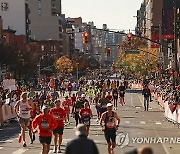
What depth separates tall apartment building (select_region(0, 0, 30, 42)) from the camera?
132000 mm

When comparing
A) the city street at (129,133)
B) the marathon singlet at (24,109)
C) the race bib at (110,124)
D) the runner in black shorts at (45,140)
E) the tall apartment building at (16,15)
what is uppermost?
the tall apartment building at (16,15)

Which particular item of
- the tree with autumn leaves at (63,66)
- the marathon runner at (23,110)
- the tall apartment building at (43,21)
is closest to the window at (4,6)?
the tree with autumn leaves at (63,66)

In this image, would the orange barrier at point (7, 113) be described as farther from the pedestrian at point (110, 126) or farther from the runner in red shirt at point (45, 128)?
the pedestrian at point (110, 126)

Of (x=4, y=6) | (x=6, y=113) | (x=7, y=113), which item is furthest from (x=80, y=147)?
(x=4, y=6)

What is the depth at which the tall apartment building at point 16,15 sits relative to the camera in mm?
132000

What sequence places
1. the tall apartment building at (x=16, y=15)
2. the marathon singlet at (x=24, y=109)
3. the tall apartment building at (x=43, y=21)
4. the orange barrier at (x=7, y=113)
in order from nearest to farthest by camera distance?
the marathon singlet at (x=24, y=109), the orange barrier at (x=7, y=113), the tall apartment building at (x=16, y=15), the tall apartment building at (x=43, y=21)

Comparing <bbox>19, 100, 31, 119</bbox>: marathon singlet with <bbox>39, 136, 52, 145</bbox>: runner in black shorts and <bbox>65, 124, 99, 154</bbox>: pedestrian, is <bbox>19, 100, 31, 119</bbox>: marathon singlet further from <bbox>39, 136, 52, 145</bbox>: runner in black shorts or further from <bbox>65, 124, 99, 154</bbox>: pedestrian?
<bbox>65, 124, 99, 154</bbox>: pedestrian

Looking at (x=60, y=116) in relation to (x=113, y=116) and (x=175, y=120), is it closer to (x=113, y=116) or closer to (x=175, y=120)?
(x=113, y=116)

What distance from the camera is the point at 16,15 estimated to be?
132750mm

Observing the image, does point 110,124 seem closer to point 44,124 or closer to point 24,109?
point 44,124

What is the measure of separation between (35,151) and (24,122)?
4.65 feet

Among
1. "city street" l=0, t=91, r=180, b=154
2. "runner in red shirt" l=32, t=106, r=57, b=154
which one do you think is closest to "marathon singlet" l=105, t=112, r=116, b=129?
"runner in red shirt" l=32, t=106, r=57, b=154

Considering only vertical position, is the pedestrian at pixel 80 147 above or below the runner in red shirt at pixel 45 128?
above

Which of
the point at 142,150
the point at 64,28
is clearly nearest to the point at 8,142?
the point at 142,150
